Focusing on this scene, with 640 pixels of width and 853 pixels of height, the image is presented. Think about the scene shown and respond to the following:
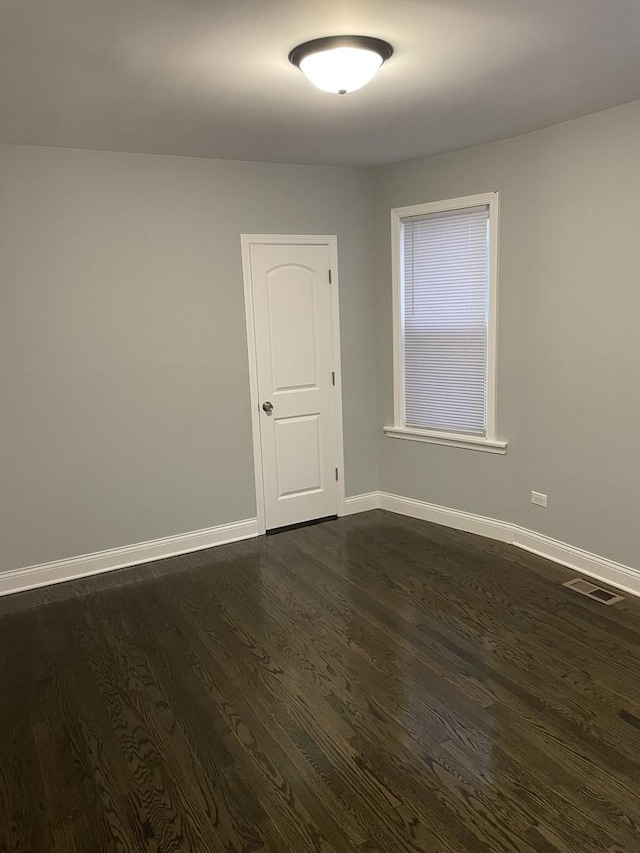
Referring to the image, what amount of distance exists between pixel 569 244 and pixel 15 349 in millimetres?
3209

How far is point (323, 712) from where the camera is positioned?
8.46 ft

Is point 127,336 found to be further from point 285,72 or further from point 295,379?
point 285,72

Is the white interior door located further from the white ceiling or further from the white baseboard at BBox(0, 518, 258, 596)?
the white ceiling

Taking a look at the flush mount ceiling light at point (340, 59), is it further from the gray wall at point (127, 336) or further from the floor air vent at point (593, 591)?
the floor air vent at point (593, 591)

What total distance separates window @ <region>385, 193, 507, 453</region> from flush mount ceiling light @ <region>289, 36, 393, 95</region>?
184cm

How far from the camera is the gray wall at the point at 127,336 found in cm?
370

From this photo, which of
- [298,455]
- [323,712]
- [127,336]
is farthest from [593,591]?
[127,336]

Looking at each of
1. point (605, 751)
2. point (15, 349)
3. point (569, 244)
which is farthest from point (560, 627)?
point (15, 349)

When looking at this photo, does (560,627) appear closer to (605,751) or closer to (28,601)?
(605,751)

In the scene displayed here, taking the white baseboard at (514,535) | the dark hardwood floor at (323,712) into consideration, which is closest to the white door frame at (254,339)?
the white baseboard at (514,535)

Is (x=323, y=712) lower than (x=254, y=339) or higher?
lower

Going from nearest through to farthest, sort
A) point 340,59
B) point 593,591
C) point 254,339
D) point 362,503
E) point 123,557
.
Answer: point 340,59 → point 593,591 → point 123,557 → point 254,339 → point 362,503

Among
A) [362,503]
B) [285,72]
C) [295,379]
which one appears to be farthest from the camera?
[362,503]

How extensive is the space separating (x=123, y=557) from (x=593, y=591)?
112 inches
